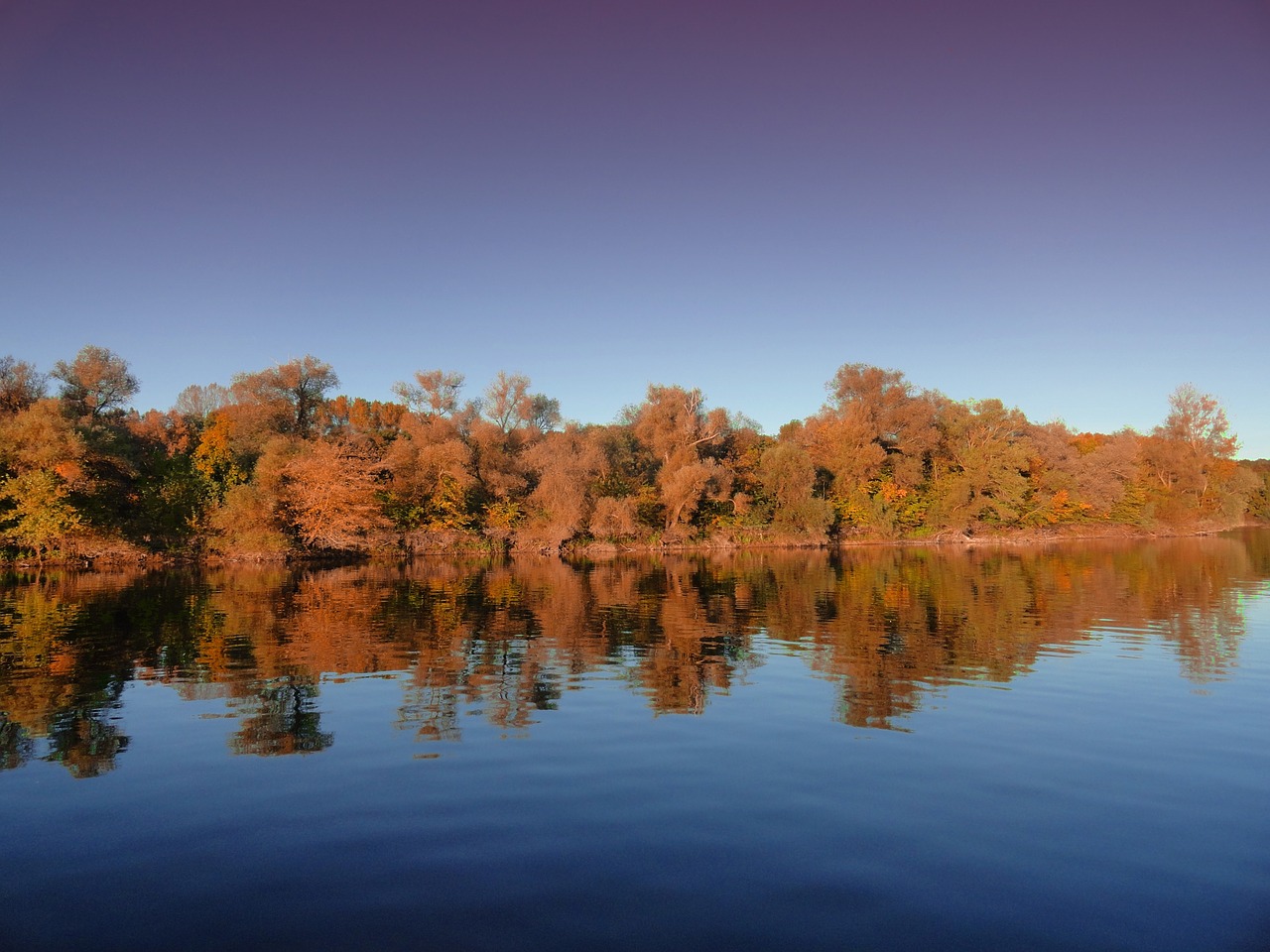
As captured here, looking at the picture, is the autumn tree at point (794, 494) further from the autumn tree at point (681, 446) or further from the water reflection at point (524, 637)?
the water reflection at point (524, 637)

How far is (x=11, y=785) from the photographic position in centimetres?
815

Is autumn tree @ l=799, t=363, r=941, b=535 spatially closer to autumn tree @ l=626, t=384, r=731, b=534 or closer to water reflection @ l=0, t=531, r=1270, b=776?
autumn tree @ l=626, t=384, r=731, b=534

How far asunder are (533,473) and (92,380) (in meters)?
31.4

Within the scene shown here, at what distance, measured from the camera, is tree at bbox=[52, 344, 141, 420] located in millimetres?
48688

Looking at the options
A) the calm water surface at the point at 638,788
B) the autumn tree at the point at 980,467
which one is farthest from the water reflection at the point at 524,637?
the autumn tree at the point at 980,467

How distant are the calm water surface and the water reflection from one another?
0.44ft

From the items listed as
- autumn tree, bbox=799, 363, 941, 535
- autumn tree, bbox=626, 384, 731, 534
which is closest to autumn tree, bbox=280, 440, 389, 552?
autumn tree, bbox=626, 384, 731, 534

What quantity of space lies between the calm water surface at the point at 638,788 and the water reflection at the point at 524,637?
13 centimetres

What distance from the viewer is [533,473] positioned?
61969 mm

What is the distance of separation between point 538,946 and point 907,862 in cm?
337

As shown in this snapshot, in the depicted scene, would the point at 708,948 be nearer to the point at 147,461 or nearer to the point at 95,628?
the point at 95,628

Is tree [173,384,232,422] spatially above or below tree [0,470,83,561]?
above

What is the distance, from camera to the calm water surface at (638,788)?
561 centimetres

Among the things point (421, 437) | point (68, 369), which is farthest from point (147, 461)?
point (421, 437)
